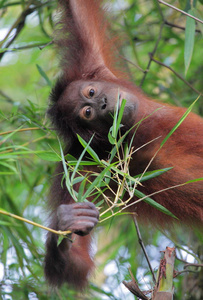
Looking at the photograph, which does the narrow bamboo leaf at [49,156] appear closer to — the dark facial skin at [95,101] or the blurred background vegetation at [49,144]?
the blurred background vegetation at [49,144]

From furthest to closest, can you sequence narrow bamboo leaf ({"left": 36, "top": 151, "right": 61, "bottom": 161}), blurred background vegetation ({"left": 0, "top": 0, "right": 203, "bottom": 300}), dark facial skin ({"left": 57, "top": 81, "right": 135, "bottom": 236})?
blurred background vegetation ({"left": 0, "top": 0, "right": 203, "bottom": 300})
dark facial skin ({"left": 57, "top": 81, "right": 135, "bottom": 236})
narrow bamboo leaf ({"left": 36, "top": 151, "right": 61, "bottom": 161})

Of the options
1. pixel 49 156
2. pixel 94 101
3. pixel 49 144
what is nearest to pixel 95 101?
pixel 94 101

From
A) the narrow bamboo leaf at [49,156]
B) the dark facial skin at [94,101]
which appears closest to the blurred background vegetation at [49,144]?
the narrow bamboo leaf at [49,156]

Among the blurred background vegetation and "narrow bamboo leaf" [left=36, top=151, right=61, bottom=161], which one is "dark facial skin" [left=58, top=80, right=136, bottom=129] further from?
"narrow bamboo leaf" [left=36, top=151, right=61, bottom=161]

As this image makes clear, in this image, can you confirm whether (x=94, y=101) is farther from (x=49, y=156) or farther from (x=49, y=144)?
(x=49, y=156)

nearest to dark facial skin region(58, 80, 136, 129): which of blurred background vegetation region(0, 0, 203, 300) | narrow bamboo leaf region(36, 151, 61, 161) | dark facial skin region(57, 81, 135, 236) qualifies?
dark facial skin region(57, 81, 135, 236)

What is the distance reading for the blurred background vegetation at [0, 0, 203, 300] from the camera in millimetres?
4031

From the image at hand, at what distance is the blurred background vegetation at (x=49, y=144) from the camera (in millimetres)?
4031

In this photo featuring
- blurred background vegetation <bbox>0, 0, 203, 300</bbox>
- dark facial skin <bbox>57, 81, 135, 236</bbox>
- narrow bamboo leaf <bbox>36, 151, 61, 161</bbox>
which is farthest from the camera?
blurred background vegetation <bbox>0, 0, 203, 300</bbox>

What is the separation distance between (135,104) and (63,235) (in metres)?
1.59

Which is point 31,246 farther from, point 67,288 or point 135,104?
point 135,104

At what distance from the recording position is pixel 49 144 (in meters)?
3.96

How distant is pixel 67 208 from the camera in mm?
2812

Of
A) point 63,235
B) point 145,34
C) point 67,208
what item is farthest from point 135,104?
point 145,34
